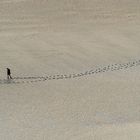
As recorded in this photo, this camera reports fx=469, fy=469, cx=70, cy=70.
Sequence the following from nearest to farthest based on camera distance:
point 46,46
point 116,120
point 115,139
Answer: point 115,139
point 116,120
point 46,46

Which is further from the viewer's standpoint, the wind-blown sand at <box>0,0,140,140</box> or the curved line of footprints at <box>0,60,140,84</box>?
the curved line of footprints at <box>0,60,140,84</box>

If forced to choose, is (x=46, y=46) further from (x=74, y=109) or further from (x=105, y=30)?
(x=74, y=109)

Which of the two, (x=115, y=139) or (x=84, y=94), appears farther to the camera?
(x=84, y=94)

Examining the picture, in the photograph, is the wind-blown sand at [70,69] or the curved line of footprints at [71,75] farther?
the curved line of footprints at [71,75]

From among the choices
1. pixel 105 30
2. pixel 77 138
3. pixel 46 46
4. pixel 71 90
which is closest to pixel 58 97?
pixel 71 90

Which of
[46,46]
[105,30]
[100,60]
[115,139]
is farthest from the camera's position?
[105,30]

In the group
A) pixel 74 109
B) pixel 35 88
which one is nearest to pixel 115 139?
pixel 74 109

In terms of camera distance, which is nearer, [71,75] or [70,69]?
[71,75]
